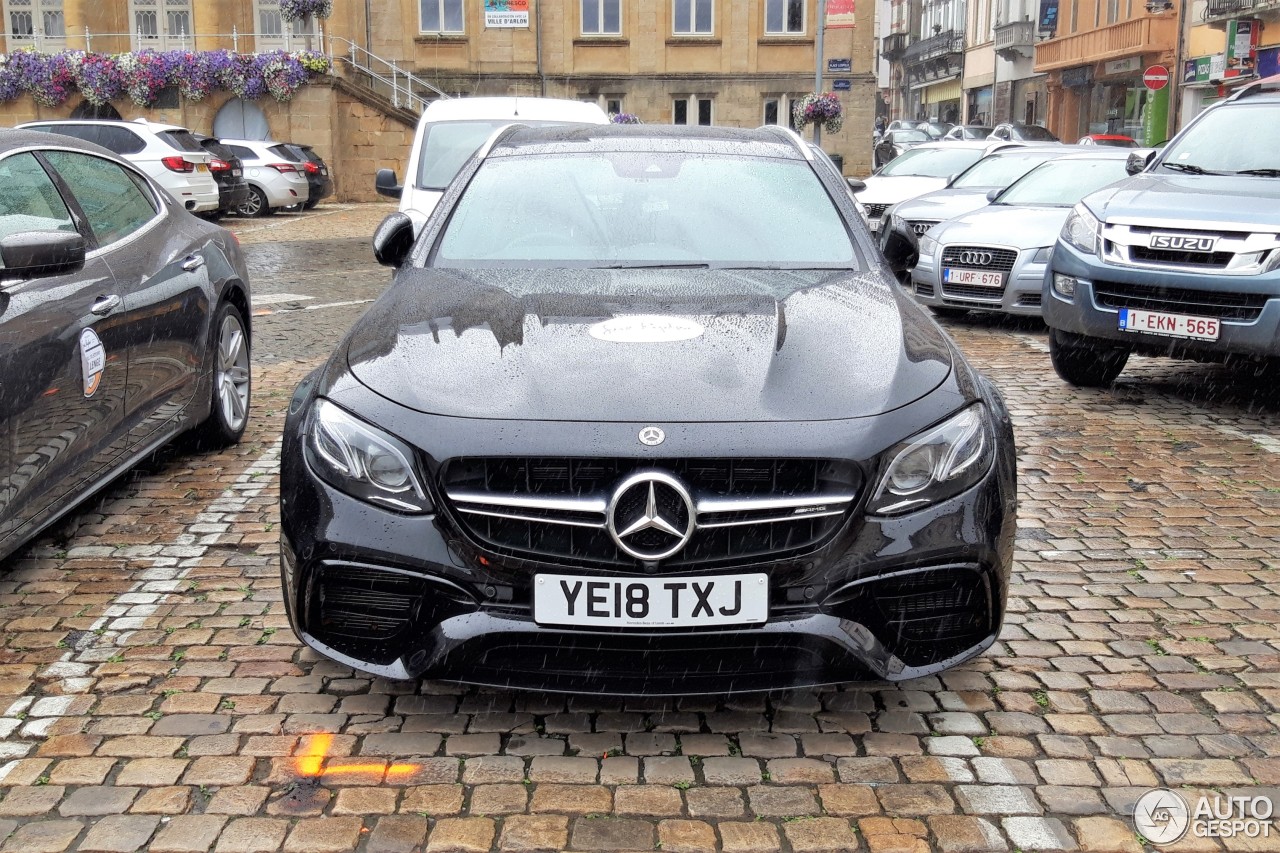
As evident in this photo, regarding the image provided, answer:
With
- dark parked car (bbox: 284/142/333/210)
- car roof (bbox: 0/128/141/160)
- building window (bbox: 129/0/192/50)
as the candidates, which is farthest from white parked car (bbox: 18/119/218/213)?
building window (bbox: 129/0/192/50)

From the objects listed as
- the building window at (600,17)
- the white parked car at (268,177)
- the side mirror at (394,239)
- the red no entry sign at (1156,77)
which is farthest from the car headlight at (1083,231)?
the building window at (600,17)

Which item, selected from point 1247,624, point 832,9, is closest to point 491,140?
point 1247,624

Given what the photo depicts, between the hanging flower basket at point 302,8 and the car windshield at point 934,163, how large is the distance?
71.1ft

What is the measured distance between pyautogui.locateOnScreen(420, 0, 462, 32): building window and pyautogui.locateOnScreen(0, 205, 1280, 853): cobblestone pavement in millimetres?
38067

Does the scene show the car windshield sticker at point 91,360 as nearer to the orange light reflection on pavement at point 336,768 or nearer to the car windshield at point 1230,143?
the orange light reflection on pavement at point 336,768

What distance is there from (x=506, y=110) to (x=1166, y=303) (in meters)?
6.30

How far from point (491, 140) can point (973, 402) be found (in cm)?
257

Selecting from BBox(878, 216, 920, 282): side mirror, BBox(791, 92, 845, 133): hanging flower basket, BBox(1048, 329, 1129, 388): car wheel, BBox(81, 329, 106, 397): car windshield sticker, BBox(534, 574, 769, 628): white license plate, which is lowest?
BBox(1048, 329, 1129, 388): car wheel

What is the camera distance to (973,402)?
3.45 meters

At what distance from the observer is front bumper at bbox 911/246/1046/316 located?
1055cm

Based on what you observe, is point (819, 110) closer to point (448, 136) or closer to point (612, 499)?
point (448, 136)

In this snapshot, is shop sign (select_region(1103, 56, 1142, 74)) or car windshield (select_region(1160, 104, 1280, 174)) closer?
car windshield (select_region(1160, 104, 1280, 174))

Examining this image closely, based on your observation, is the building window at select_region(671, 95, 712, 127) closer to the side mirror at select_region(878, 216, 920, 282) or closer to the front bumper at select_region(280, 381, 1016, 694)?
the side mirror at select_region(878, 216, 920, 282)

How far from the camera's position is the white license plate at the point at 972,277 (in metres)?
10.7
